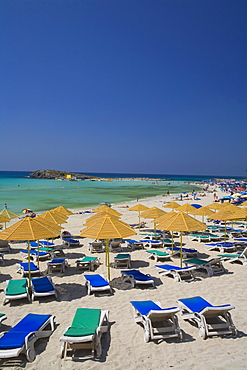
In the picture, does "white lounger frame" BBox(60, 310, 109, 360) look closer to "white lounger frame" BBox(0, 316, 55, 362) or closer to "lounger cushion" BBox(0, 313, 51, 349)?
"white lounger frame" BBox(0, 316, 55, 362)

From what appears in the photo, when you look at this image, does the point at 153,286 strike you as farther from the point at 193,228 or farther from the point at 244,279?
the point at 244,279

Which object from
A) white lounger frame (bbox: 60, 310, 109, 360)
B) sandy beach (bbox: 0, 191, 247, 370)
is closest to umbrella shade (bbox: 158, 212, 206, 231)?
sandy beach (bbox: 0, 191, 247, 370)

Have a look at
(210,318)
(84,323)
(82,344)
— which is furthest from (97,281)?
(210,318)

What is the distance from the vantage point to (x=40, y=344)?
3949 millimetres

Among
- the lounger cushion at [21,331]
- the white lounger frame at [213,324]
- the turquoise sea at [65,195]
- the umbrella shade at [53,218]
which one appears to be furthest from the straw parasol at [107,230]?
the turquoise sea at [65,195]

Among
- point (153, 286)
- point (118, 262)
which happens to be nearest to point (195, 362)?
point (153, 286)

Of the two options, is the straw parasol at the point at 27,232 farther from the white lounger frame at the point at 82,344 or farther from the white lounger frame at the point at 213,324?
the white lounger frame at the point at 213,324

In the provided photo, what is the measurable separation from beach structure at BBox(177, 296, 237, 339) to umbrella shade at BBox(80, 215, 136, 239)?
218 cm

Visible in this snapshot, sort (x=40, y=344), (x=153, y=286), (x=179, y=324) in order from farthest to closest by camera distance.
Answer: (x=153, y=286)
(x=179, y=324)
(x=40, y=344)

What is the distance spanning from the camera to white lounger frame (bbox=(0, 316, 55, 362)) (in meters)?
3.37

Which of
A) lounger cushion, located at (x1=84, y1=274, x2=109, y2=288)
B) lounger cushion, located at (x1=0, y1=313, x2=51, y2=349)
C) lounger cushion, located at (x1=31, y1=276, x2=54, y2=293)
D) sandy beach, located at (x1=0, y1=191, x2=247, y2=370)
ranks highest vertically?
lounger cushion, located at (x1=0, y1=313, x2=51, y2=349)

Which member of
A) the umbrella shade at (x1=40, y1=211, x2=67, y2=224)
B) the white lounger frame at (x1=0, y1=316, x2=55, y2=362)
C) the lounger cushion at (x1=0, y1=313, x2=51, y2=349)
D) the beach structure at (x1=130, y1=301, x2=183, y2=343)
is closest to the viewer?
the white lounger frame at (x1=0, y1=316, x2=55, y2=362)

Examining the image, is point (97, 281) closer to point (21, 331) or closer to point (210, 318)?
point (21, 331)

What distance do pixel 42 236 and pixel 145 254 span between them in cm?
516
